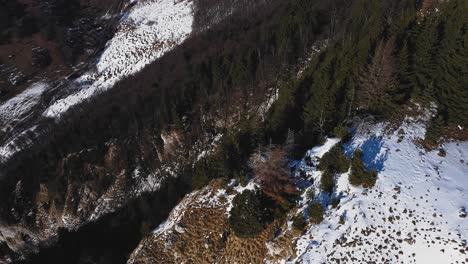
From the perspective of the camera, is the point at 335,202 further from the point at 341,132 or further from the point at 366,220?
the point at 341,132

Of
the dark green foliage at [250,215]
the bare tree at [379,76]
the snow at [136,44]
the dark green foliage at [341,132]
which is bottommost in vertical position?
the snow at [136,44]

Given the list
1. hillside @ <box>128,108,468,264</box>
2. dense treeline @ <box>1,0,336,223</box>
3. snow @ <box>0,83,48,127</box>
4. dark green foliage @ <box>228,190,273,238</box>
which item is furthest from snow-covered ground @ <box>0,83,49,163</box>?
dark green foliage @ <box>228,190,273,238</box>

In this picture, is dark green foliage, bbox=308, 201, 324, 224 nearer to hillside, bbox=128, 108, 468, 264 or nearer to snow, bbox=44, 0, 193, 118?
hillside, bbox=128, 108, 468, 264

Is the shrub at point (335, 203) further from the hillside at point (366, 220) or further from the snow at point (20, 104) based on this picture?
the snow at point (20, 104)

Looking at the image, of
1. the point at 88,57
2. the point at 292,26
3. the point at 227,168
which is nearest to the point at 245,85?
the point at 292,26

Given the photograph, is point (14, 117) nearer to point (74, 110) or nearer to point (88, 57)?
point (74, 110)

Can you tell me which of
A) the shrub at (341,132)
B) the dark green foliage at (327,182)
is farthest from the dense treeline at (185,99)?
the dark green foliage at (327,182)
